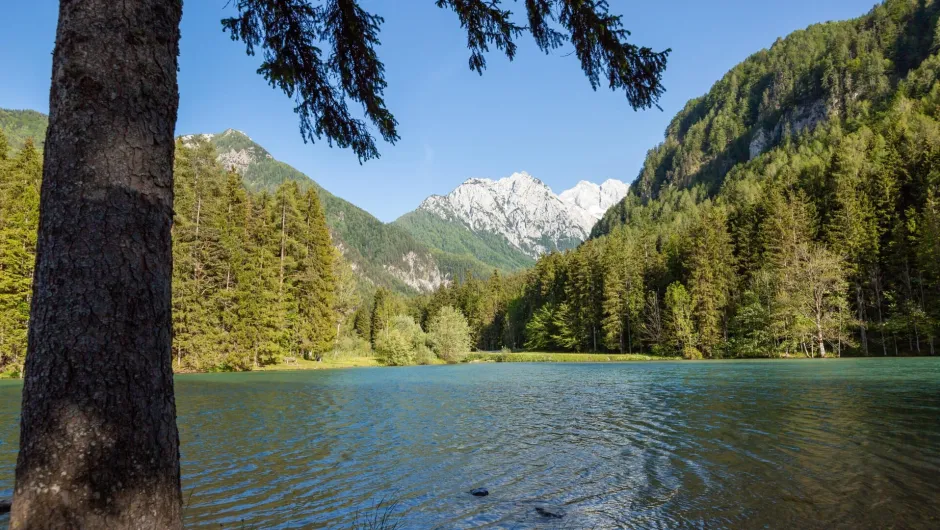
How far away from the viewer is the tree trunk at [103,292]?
1.99 metres

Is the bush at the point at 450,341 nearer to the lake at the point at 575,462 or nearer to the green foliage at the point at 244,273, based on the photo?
the green foliage at the point at 244,273

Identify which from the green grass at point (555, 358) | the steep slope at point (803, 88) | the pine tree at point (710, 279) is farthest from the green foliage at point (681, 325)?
the steep slope at point (803, 88)

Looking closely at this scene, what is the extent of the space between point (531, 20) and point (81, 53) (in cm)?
417

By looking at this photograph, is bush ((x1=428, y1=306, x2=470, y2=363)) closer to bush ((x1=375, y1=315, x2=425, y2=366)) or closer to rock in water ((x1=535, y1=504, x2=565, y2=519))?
bush ((x1=375, y1=315, x2=425, y2=366))

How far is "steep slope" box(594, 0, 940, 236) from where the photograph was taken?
125 metres

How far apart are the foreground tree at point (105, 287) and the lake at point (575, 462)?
5.08 m

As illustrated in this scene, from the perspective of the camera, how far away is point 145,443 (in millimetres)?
2119

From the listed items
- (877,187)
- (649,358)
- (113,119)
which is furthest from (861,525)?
(877,187)

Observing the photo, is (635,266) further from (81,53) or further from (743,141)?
(743,141)

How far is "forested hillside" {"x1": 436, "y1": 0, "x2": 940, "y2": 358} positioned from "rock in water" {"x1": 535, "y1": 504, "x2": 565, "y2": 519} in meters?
53.9

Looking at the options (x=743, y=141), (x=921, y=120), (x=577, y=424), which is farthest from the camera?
(x=743, y=141)

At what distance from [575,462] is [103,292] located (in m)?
9.20

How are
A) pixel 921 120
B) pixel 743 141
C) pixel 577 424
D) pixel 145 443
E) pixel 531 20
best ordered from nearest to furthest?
pixel 145 443
pixel 531 20
pixel 577 424
pixel 921 120
pixel 743 141

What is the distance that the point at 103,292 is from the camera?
2.13 metres
